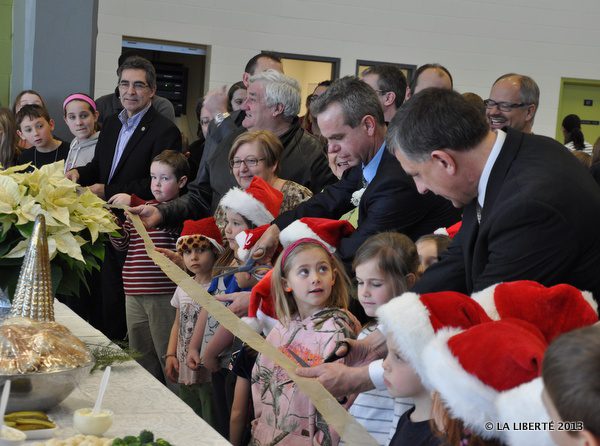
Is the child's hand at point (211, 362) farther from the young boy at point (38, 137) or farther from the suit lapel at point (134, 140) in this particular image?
the young boy at point (38, 137)

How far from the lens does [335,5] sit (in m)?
9.34

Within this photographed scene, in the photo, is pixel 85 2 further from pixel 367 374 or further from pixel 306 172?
pixel 367 374

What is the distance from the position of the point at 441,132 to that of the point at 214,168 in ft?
7.48

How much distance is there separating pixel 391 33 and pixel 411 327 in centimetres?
818

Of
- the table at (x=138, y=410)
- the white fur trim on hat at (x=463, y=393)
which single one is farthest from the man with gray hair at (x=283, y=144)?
the white fur trim on hat at (x=463, y=393)

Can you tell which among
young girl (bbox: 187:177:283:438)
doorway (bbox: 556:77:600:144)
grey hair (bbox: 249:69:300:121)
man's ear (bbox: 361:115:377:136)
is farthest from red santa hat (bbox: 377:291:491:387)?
doorway (bbox: 556:77:600:144)

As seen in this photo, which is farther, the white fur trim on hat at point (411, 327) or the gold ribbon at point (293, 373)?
the gold ribbon at point (293, 373)

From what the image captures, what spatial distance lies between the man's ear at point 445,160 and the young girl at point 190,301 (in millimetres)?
1963

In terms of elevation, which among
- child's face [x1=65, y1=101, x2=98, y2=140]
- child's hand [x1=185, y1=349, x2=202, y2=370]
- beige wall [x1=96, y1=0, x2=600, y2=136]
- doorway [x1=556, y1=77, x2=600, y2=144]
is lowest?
child's hand [x1=185, y1=349, x2=202, y2=370]

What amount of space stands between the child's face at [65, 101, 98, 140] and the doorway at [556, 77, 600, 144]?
20.3 feet

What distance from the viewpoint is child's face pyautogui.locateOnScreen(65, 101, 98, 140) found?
5.78 metres

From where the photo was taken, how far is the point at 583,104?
34.3 ft

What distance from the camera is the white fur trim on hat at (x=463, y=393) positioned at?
1.57 metres

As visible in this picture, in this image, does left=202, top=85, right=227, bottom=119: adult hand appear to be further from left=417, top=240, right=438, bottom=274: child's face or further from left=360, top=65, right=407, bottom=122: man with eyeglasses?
left=417, top=240, right=438, bottom=274: child's face
